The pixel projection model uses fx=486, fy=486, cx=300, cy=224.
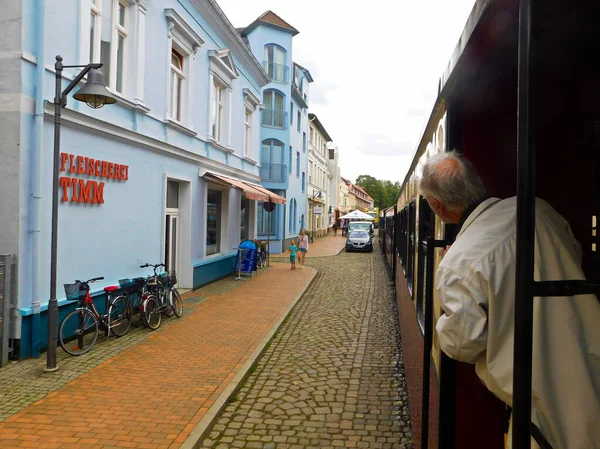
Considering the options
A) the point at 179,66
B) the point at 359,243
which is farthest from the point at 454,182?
the point at 359,243

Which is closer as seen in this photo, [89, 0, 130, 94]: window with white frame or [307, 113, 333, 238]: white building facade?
[89, 0, 130, 94]: window with white frame

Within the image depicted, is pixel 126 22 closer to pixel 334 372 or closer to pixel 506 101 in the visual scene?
pixel 334 372

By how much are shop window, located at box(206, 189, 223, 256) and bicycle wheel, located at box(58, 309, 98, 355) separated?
695 centimetres

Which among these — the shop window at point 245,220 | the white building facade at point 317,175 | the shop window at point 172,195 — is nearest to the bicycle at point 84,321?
the shop window at point 172,195

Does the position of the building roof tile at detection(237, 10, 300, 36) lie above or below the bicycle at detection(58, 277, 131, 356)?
above

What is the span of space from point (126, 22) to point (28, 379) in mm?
6678

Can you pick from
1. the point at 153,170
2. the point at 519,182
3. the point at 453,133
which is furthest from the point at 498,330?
the point at 153,170

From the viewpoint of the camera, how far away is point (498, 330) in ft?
4.79

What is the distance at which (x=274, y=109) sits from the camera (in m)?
27.1

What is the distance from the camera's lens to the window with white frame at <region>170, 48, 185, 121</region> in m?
11.4

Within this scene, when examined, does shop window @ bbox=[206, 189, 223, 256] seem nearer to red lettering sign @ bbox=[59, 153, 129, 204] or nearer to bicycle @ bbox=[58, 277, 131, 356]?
red lettering sign @ bbox=[59, 153, 129, 204]

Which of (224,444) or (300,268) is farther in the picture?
(300,268)

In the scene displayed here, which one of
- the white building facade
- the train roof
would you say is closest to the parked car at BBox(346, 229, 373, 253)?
the white building facade

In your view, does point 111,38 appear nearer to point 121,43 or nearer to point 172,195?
point 121,43
